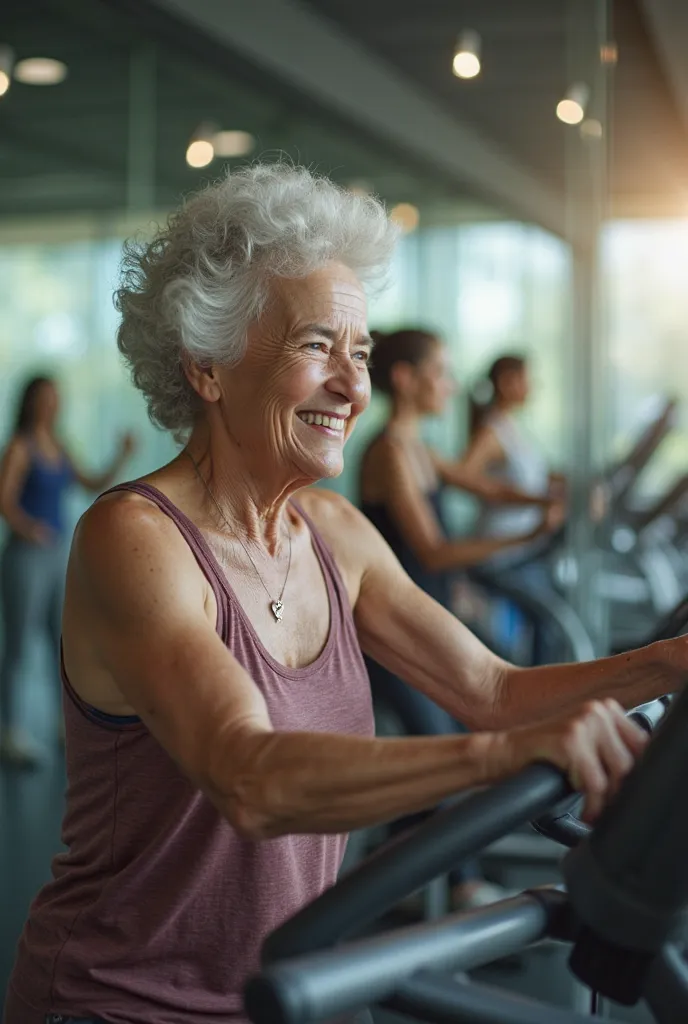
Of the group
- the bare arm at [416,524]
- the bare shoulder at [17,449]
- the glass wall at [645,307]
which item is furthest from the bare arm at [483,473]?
the bare shoulder at [17,449]

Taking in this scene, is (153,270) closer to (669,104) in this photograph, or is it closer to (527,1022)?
(527,1022)

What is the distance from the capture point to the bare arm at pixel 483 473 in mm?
4562

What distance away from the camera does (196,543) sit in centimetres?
124

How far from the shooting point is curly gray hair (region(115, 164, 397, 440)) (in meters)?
1.32

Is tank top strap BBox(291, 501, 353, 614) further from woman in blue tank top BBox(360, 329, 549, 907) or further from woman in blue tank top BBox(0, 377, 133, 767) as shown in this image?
woman in blue tank top BBox(0, 377, 133, 767)

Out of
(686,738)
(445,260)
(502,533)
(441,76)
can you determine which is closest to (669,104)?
(441,76)

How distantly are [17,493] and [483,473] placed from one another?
2.10 metres

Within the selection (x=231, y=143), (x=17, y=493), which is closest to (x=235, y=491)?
(x=17, y=493)

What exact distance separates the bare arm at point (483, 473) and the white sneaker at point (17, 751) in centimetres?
197

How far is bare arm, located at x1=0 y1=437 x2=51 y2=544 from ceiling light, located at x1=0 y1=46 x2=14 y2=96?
125cm

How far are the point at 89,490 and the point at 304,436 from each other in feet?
12.2

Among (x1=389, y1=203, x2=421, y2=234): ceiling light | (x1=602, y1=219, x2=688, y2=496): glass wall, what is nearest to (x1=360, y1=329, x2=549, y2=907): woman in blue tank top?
(x1=602, y1=219, x2=688, y2=496): glass wall

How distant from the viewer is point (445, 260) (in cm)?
788

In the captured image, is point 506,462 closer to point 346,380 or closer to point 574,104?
point 574,104
